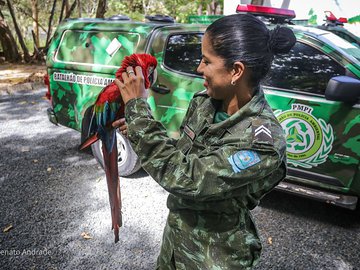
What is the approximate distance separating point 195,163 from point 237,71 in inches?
13.7

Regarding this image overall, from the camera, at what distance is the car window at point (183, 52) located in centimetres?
331

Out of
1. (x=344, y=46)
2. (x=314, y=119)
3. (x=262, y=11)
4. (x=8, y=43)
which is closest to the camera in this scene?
(x=314, y=119)

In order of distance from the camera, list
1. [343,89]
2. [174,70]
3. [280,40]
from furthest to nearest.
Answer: [174,70]
[343,89]
[280,40]

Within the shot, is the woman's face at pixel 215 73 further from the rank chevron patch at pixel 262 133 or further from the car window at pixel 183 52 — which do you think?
the car window at pixel 183 52

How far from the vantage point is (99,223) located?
292cm

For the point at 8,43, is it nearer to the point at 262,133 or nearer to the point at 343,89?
the point at 343,89

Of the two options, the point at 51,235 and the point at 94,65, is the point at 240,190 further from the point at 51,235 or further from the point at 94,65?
the point at 94,65

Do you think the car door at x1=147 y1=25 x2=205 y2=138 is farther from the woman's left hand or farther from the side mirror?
the woman's left hand

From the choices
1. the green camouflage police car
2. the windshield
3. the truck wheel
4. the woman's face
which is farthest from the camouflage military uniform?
the truck wheel

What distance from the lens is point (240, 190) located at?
1111 mm

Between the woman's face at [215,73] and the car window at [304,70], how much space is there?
6.24ft

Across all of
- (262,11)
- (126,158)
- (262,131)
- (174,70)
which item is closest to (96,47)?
(174,70)

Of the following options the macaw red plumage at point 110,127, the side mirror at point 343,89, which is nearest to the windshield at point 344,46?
the side mirror at point 343,89

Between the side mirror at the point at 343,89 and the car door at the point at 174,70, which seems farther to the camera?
the car door at the point at 174,70
